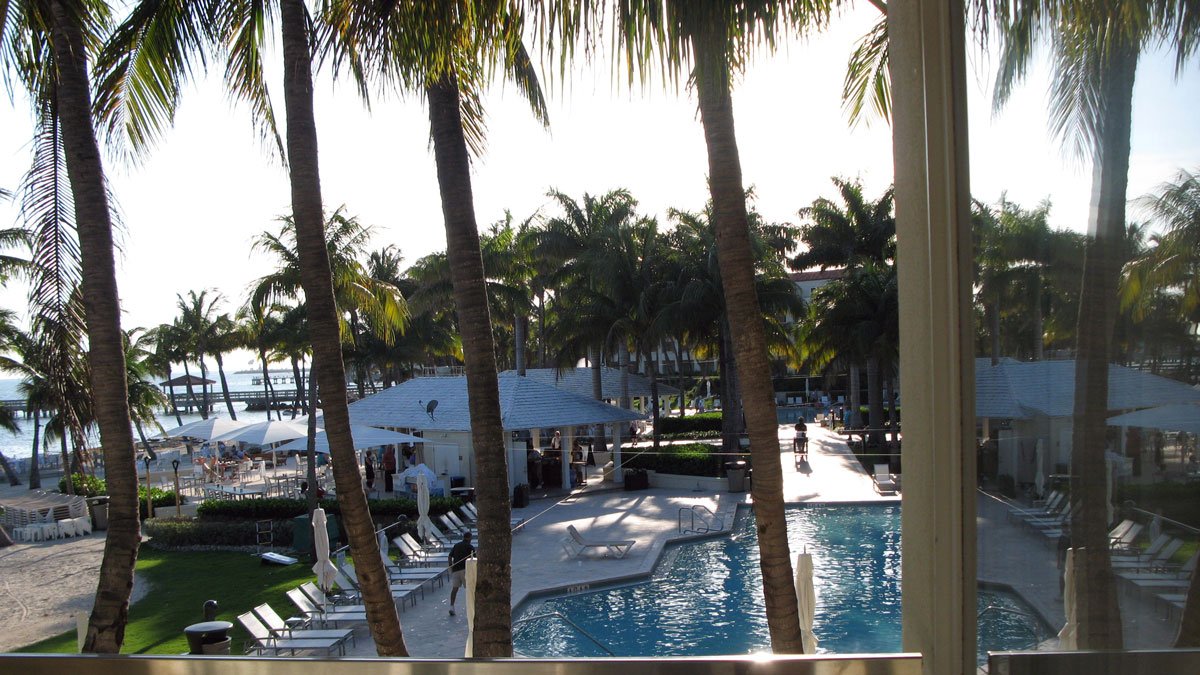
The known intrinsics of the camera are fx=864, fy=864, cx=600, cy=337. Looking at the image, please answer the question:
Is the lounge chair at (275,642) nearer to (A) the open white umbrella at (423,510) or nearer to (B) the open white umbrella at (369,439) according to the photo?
(A) the open white umbrella at (423,510)

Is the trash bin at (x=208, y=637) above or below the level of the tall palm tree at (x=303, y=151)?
below

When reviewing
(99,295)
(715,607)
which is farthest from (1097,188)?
(715,607)

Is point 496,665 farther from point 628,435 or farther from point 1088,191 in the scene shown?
point 628,435

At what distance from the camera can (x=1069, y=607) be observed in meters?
1.48

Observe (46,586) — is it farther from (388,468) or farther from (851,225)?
(851,225)

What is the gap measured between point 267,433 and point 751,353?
74.8ft

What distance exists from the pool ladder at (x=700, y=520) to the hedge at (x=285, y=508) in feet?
18.0

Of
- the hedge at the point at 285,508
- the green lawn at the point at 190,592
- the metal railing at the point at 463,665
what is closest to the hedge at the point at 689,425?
the hedge at the point at 285,508

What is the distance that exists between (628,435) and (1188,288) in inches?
1461

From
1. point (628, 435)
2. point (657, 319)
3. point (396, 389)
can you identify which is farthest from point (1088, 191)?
point (628, 435)

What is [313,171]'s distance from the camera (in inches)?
293

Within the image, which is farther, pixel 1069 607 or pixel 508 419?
Result: pixel 508 419

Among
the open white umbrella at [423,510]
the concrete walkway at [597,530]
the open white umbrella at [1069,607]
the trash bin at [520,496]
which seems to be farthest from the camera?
the trash bin at [520,496]

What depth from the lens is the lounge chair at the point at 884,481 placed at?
21.8 meters
